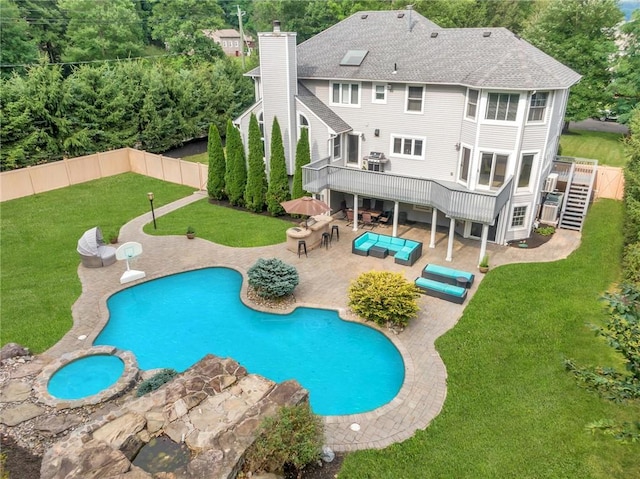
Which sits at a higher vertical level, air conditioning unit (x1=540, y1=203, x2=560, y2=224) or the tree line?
the tree line

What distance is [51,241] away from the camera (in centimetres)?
2102

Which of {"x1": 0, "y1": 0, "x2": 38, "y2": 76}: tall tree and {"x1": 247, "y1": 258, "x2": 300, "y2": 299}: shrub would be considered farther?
{"x1": 0, "y1": 0, "x2": 38, "y2": 76}: tall tree

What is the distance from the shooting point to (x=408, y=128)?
71.0 feet

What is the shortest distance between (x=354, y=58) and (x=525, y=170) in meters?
10.5

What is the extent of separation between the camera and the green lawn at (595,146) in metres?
33.5

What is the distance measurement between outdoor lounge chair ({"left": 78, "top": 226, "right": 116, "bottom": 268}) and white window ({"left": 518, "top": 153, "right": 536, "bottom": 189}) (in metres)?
18.8

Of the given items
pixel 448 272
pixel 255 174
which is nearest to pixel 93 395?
pixel 448 272

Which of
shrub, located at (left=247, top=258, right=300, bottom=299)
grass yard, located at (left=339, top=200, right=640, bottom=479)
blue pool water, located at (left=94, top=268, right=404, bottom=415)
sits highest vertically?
shrub, located at (left=247, top=258, right=300, bottom=299)

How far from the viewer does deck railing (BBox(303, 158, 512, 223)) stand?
17469 mm

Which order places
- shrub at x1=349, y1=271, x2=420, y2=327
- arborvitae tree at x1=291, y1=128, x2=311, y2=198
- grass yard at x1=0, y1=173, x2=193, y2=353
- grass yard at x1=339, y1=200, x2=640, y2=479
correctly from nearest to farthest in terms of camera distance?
grass yard at x1=339, y1=200, x2=640, y2=479 → shrub at x1=349, y1=271, x2=420, y2=327 → grass yard at x1=0, y1=173, x2=193, y2=353 → arborvitae tree at x1=291, y1=128, x2=311, y2=198

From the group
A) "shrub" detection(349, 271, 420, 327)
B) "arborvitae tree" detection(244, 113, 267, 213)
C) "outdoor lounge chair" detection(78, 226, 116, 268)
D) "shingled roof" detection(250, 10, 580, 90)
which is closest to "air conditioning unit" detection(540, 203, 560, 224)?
"shingled roof" detection(250, 10, 580, 90)

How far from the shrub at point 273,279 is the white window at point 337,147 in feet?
30.4

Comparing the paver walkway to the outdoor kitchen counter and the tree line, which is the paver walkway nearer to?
the outdoor kitchen counter

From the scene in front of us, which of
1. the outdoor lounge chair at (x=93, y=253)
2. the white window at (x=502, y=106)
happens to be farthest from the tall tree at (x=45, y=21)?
the white window at (x=502, y=106)
